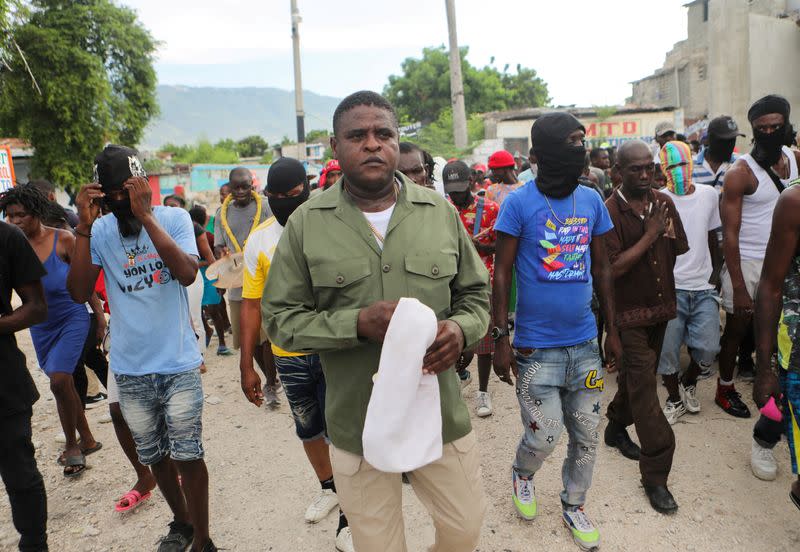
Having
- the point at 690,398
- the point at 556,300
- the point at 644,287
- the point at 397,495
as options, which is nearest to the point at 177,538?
the point at 397,495

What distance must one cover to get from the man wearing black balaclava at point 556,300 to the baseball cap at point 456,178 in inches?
63.1

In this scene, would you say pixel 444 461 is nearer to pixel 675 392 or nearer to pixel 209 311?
pixel 675 392

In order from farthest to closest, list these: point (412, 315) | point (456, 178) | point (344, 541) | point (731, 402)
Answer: point (456, 178), point (731, 402), point (344, 541), point (412, 315)

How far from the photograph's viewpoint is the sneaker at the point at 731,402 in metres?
4.30

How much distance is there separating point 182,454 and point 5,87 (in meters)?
22.4

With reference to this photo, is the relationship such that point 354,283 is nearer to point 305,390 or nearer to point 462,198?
point 305,390

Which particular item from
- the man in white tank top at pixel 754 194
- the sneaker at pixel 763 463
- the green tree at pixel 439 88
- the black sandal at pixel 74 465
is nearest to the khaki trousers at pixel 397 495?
the sneaker at pixel 763 463

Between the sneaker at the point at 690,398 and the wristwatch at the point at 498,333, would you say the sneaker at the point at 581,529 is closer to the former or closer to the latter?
the wristwatch at the point at 498,333

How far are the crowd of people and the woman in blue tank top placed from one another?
14 mm

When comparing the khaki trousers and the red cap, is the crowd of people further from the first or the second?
the red cap

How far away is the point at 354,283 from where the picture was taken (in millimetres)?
1990

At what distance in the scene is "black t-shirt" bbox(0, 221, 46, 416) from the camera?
2.82 meters

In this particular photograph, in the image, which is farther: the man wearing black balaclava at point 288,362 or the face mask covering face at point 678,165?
the face mask covering face at point 678,165

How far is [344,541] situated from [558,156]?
7.72 ft
